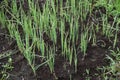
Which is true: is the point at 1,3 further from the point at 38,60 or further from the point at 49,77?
the point at 49,77

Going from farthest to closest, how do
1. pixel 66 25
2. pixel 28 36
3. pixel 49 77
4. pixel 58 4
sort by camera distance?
pixel 58 4
pixel 66 25
pixel 28 36
pixel 49 77

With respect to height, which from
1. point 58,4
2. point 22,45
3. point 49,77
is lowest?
point 49,77

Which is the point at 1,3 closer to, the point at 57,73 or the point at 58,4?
the point at 58,4

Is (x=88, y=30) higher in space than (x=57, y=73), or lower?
higher

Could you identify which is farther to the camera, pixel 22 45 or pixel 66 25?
pixel 66 25

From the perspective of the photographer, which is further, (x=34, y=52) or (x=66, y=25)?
(x=66, y=25)

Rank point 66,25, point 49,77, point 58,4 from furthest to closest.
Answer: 1. point 58,4
2. point 66,25
3. point 49,77

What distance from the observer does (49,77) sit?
7.03 feet

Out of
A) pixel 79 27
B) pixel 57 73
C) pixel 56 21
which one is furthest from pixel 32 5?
pixel 57 73

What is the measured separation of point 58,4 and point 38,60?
2.20ft

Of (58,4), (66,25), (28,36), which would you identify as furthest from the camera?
(58,4)

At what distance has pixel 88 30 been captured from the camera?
2.43 meters

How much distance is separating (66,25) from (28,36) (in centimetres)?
35

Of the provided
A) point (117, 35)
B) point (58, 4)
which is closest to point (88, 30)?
point (117, 35)
